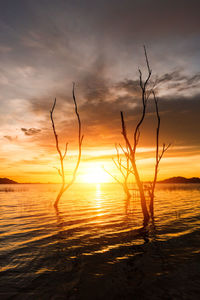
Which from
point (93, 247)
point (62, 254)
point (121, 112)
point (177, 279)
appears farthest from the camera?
point (121, 112)

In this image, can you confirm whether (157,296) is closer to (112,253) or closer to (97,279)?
(97,279)

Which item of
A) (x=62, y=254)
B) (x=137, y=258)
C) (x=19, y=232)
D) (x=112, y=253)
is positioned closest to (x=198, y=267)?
(x=137, y=258)

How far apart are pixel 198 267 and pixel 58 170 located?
771 inches

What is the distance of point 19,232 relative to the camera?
35.3 feet

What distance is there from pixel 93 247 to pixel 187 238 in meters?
4.69

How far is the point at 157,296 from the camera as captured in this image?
4.60 meters

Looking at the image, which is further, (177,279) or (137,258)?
(137,258)

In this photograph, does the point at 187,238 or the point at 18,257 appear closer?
the point at 18,257

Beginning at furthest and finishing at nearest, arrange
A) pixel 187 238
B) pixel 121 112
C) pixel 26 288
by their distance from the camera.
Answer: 1. pixel 121 112
2. pixel 187 238
3. pixel 26 288

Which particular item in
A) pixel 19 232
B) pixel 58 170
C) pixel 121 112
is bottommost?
pixel 19 232

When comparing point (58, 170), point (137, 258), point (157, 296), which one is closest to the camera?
point (157, 296)

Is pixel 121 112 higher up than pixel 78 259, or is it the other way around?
pixel 121 112

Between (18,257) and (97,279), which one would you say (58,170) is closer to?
(18,257)

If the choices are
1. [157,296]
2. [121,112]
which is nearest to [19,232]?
[157,296]
